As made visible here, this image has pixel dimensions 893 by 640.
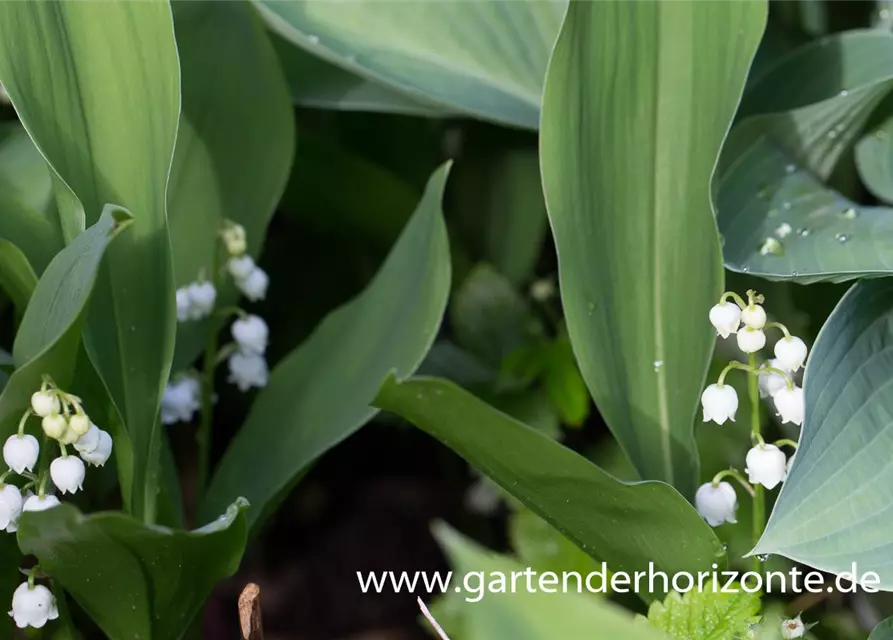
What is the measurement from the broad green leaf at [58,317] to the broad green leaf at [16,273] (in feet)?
0.24

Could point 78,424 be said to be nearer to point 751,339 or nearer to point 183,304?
point 183,304

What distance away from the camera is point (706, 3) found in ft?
2.27

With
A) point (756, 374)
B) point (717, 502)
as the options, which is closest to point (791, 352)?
point (756, 374)

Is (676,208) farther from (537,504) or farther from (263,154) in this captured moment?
(263,154)

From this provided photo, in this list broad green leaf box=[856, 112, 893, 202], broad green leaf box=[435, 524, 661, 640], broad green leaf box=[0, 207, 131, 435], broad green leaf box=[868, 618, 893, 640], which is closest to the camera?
broad green leaf box=[435, 524, 661, 640]

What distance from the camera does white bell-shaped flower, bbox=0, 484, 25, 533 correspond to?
591 millimetres

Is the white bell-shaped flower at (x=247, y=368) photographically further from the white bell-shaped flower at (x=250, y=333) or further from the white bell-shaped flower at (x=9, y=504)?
the white bell-shaped flower at (x=9, y=504)

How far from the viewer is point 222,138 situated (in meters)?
0.90

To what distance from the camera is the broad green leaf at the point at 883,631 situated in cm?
65

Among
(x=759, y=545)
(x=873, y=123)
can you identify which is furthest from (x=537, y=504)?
(x=873, y=123)

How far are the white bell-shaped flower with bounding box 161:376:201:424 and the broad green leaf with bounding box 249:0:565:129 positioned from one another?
0.35 meters

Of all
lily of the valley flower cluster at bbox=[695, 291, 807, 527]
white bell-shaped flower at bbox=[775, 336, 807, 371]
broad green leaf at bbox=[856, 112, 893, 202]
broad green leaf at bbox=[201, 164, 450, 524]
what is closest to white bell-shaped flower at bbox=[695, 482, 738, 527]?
lily of the valley flower cluster at bbox=[695, 291, 807, 527]

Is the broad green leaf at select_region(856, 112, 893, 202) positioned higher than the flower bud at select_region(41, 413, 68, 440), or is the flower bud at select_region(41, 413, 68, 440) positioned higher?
the broad green leaf at select_region(856, 112, 893, 202)

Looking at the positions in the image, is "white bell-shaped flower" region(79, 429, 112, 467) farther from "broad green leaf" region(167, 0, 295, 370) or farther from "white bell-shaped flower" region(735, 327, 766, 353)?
"white bell-shaped flower" region(735, 327, 766, 353)
